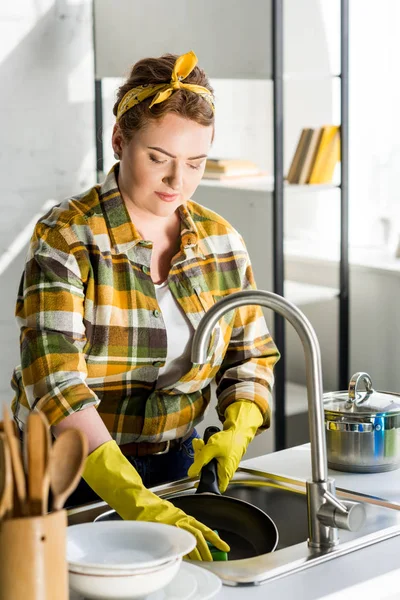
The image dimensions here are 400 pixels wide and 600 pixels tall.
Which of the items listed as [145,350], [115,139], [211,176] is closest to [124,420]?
[145,350]

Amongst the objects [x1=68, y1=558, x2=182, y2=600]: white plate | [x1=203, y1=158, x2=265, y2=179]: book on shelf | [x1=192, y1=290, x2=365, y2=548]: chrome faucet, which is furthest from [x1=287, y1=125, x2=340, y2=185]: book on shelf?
[x1=68, y1=558, x2=182, y2=600]: white plate

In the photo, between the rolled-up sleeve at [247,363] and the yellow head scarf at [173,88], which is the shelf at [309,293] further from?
the yellow head scarf at [173,88]

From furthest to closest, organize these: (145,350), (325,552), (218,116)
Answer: (218,116) → (145,350) → (325,552)

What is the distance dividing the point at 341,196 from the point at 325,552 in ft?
7.41

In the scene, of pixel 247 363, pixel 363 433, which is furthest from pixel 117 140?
pixel 363 433

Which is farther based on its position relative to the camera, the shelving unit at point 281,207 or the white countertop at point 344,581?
the shelving unit at point 281,207

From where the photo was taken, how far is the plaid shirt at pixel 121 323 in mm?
1624

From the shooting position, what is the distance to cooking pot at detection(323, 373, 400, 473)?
1.65 meters

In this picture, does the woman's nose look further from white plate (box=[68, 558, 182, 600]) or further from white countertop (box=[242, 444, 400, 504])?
white plate (box=[68, 558, 182, 600])

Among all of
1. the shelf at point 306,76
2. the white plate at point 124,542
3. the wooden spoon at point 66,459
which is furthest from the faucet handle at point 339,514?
the shelf at point 306,76

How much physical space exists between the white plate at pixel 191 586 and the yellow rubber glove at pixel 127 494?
12 cm

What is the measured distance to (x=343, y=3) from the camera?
3.27 meters

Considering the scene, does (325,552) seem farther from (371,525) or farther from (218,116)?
(218,116)

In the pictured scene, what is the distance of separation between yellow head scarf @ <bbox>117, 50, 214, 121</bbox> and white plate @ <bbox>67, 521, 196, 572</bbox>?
800 mm
